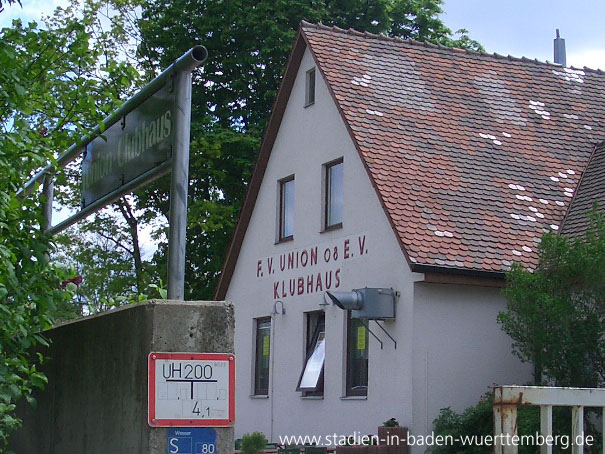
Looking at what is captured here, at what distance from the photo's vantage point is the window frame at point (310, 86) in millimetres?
20906

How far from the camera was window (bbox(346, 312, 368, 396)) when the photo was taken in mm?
18156

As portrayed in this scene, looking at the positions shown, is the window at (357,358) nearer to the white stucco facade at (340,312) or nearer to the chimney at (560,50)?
the white stucco facade at (340,312)

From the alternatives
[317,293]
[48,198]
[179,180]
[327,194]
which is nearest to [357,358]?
[317,293]

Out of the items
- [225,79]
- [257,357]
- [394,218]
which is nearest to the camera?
[394,218]

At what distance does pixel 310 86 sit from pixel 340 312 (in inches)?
182

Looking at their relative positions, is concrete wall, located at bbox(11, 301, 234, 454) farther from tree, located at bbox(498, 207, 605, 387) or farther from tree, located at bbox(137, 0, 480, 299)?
tree, located at bbox(137, 0, 480, 299)

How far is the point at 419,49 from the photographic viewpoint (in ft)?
72.7

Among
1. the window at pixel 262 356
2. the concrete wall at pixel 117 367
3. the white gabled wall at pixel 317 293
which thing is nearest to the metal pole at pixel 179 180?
the concrete wall at pixel 117 367

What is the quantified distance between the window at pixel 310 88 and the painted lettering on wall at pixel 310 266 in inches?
109

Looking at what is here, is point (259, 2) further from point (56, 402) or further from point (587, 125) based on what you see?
point (56, 402)

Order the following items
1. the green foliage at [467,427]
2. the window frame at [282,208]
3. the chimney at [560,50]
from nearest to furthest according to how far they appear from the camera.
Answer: the green foliage at [467,427]
the window frame at [282,208]
the chimney at [560,50]

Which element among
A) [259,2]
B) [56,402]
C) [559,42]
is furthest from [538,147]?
[56,402]

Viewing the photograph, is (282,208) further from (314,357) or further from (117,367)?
(117,367)

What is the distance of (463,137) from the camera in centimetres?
1980
